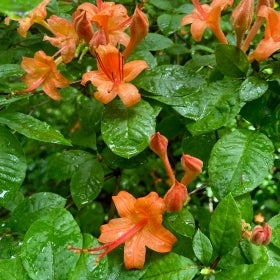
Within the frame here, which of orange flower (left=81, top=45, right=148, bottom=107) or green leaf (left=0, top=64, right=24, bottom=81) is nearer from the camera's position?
orange flower (left=81, top=45, right=148, bottom=107)

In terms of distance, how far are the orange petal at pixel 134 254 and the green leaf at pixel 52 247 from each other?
3.7 inches

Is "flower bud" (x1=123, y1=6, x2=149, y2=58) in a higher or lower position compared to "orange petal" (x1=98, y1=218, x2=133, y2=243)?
higher

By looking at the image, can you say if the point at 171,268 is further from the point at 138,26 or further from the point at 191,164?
the point at 138,26

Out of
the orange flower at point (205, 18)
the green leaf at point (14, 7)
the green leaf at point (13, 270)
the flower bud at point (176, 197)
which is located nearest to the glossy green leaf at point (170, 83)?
the orange flower at point (205, 18)

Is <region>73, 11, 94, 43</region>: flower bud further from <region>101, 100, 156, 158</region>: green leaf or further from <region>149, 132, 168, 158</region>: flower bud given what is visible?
<region>149, 132, 168, 158</region>: flower bud

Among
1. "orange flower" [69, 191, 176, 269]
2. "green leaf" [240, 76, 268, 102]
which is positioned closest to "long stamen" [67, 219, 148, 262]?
"orange flower" [69, 191, 176, 269]

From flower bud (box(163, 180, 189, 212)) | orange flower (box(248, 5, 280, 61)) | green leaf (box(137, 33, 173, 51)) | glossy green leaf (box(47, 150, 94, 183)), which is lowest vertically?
glossy green leaf (box(47, 150, 94, 183))

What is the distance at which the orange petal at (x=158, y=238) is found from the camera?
96cm

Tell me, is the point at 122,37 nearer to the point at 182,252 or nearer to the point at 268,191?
the point at 182,252

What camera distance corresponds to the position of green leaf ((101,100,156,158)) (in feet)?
3.34

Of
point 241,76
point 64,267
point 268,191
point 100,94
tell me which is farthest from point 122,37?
point 268,191

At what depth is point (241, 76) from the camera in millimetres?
1137

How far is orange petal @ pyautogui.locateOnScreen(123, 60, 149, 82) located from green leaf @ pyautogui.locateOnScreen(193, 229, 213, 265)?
370mm

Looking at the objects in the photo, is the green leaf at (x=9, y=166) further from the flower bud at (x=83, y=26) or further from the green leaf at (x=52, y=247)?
the flower bud at (x=83, y=26)
